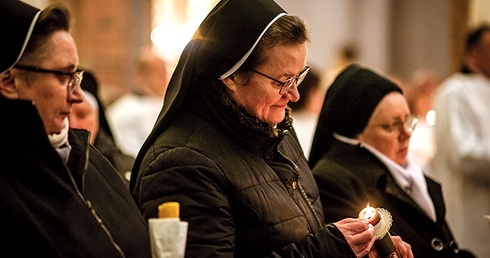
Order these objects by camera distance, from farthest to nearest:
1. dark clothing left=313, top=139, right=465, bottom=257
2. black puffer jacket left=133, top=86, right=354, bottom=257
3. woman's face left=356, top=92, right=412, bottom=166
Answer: woman's face left=356, top=92, right=412, bottom=166 → dark clothing left=313, top=139, right=465, bottom=257 → black puffer jacket left=133, top=86, right=354, bottom=257

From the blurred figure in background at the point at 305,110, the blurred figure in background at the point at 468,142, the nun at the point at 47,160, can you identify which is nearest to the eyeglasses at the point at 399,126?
the nun at the point at 47,160

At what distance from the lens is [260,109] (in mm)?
3977

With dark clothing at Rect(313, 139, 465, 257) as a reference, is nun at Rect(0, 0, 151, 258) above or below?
above

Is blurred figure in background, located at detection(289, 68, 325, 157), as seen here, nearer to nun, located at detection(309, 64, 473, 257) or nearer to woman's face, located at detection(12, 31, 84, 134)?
nun, located at detection(309, 64, 473, 257)

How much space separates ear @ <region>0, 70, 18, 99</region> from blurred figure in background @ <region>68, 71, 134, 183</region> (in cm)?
237

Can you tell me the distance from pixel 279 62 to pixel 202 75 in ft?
1.02

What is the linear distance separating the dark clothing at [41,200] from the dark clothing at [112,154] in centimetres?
262

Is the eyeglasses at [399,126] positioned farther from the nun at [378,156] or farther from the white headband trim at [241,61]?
the white headband trim at [241,61]

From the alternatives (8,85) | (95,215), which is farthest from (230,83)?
(8,85)

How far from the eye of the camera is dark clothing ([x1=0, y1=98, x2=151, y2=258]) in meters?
3.02

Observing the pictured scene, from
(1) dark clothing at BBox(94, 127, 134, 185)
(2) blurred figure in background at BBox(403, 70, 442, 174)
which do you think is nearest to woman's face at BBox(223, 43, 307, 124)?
(1) dark clothing at BBox(94, 127, 134, 185)

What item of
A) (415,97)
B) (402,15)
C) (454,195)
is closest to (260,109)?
(454,195)

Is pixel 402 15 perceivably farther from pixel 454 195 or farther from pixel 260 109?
pixel 260 109

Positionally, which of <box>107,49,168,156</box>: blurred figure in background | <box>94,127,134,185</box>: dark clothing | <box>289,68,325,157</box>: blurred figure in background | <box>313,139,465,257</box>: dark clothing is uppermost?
<box>313,139,465,257</box>: dark clothing
